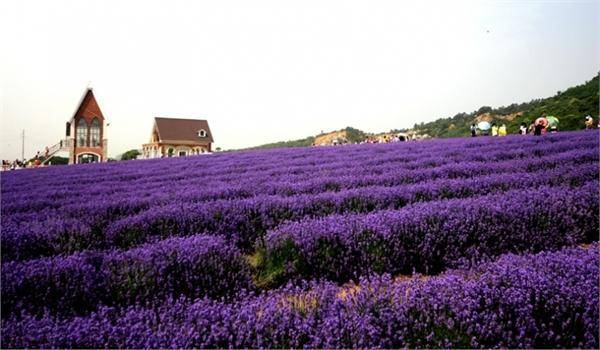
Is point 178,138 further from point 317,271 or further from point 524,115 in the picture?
point 317,271

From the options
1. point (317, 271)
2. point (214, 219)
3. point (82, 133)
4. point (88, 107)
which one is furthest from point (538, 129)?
point (88, 107)

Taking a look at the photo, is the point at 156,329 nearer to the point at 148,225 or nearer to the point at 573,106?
the point at 148,225

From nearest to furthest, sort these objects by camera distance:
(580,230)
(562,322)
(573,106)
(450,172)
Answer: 1. (562,322)
2. (580,230)
3. (450,172)
4. (573,106)

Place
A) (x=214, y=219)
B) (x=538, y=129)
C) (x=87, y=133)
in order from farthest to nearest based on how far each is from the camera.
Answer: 1. (x=87, y=133)
2. (x=538, y=129)
3. (x=214, y=219)

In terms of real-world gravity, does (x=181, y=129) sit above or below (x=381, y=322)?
above

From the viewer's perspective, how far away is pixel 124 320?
5.73ft

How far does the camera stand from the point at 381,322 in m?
1.75

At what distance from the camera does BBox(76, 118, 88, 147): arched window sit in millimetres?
36750

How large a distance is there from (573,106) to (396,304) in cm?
3036

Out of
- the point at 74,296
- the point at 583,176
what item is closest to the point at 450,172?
the point at 583,176

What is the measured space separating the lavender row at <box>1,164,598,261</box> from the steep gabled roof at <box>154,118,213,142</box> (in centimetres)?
4402

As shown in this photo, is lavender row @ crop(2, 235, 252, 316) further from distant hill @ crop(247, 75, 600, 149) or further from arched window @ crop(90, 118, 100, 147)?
arched window @ crop(90, 118, 100, 147)

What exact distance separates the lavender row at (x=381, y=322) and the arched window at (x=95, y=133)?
40.2 meters

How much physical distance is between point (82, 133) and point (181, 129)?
12229 mm
